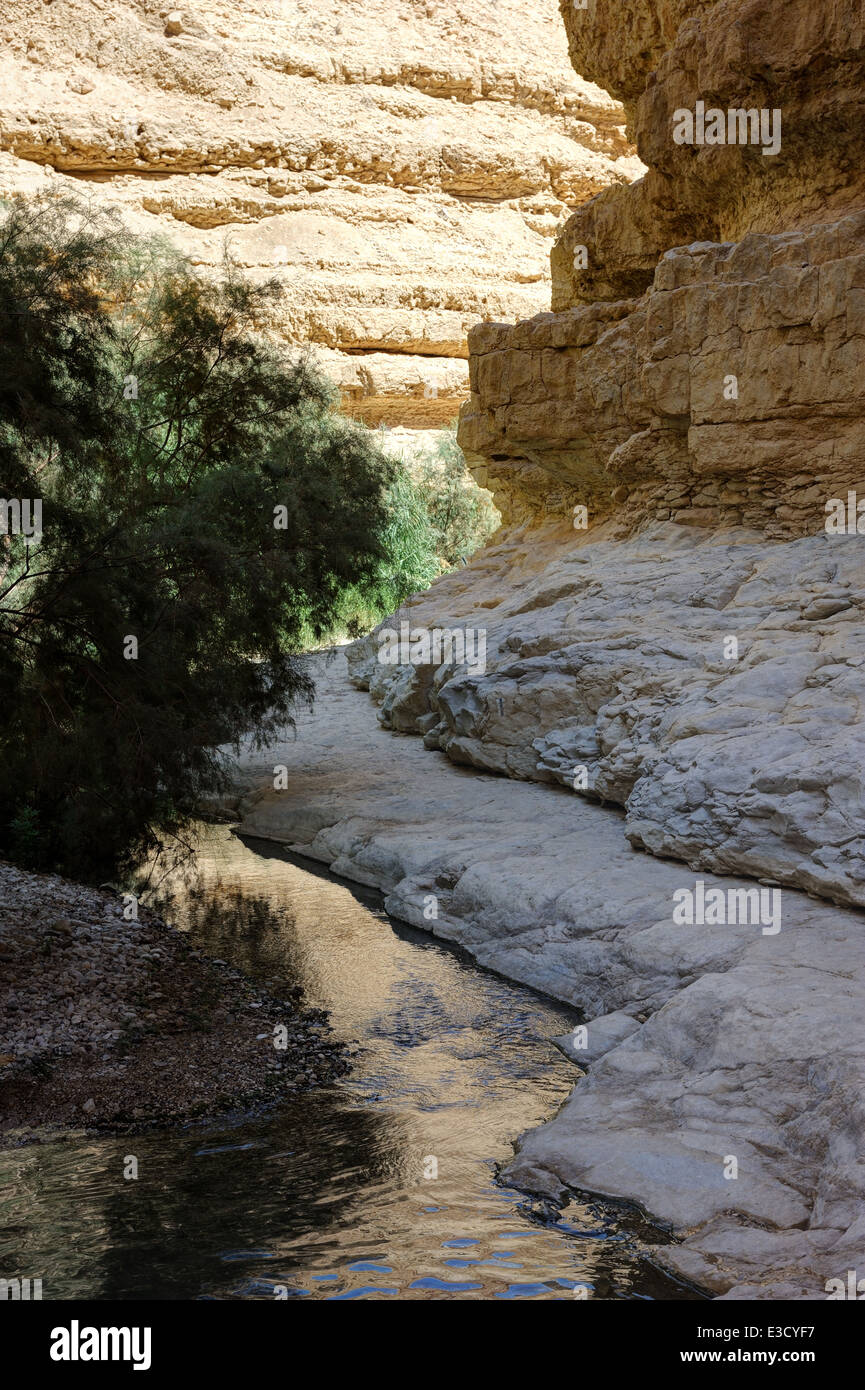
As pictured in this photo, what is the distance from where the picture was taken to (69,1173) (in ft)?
21.7

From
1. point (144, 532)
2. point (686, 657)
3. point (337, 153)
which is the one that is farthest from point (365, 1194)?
point (337, 153)

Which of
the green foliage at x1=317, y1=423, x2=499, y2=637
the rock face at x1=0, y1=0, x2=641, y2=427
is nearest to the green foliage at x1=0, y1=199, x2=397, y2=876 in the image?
the green foliage at x1=317, y1=423, x2=499, y2=637

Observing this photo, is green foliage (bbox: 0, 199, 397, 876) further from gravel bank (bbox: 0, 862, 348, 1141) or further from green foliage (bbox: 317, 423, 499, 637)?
green foliage (bbox: 317, 423, 499, 637)

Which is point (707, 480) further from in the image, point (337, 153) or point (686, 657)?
point (337, 153)

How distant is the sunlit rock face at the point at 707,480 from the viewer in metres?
10.3

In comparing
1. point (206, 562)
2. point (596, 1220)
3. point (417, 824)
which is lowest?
point (596, 1220)

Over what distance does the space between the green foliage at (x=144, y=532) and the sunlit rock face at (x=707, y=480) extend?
8.90 ft


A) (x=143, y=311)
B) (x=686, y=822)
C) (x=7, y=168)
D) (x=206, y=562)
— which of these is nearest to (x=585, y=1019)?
(x=686, y=822)

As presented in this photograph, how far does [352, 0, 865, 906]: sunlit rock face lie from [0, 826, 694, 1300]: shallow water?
2.61 meters

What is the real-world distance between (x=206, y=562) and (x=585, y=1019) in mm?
5369

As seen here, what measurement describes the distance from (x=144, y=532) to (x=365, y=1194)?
7119 millimetres

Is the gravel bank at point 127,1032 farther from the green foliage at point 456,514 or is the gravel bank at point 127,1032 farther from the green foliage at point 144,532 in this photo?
the green foliage at point 456,514

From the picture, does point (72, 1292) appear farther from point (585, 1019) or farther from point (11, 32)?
point (11, 32)

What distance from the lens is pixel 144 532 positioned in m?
11.6
